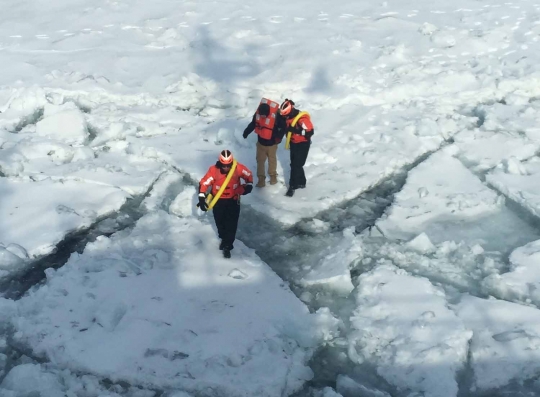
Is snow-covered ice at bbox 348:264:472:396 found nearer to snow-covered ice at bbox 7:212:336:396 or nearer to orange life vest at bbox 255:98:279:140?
snow-covered ice at bbox 7:212:336:396

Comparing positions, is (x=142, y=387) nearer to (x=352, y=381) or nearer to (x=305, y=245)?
(x=352, y=381)

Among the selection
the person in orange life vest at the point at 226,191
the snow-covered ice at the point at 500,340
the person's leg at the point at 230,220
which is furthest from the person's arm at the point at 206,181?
the snow-covered ice at the point at 500,340

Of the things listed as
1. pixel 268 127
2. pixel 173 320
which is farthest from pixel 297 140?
pixel 173 320

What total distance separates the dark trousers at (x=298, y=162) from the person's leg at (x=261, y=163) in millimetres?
389

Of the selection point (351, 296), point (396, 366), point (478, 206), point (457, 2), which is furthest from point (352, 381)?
point (457, 2)

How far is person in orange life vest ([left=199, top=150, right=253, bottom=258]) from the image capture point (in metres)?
6.08

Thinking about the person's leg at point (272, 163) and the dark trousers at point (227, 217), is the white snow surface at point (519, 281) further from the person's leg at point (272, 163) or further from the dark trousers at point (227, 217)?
the person's leg at point (272, 163)

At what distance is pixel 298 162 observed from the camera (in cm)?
741

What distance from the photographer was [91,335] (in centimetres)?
532

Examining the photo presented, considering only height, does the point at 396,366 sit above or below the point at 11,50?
below

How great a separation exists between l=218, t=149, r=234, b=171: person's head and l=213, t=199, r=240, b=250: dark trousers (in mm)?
379

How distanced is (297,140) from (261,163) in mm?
616

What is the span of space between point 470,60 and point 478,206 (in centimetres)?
515

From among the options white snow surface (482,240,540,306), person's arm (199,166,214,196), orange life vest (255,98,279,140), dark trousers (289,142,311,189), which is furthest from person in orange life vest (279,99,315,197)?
white snow surface (482,240,540,306)
